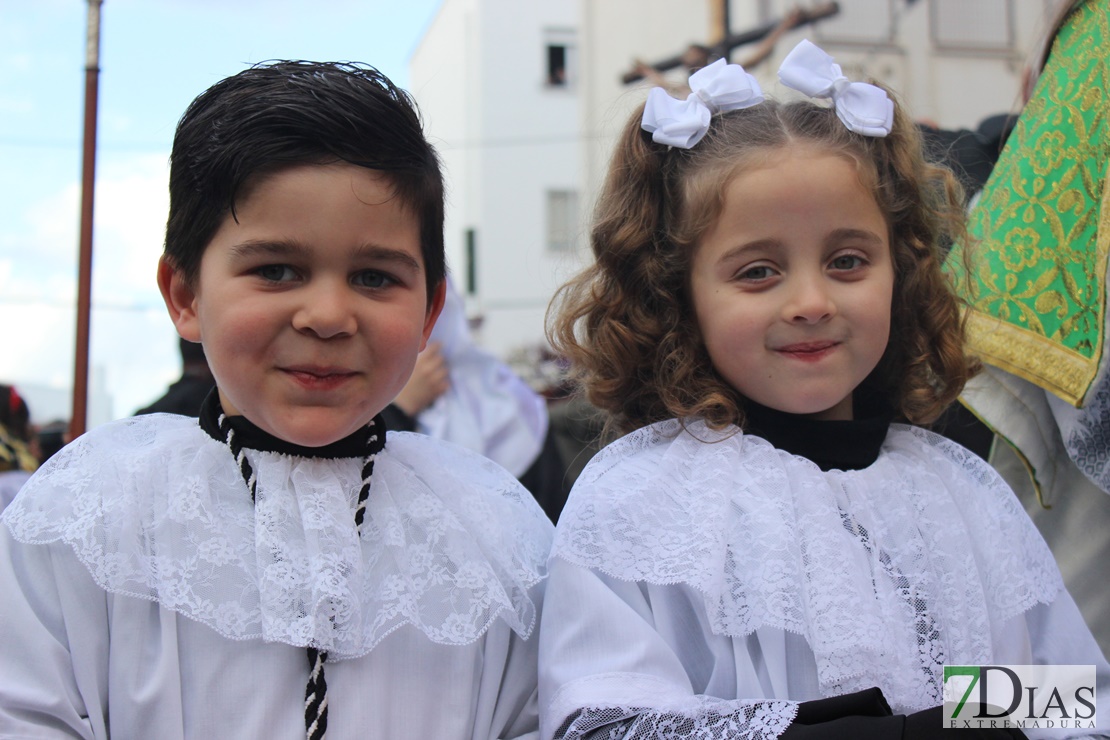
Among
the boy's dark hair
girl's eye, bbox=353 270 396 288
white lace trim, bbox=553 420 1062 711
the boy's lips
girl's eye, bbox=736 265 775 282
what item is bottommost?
white lace trim, bbox=553 420 1062 711

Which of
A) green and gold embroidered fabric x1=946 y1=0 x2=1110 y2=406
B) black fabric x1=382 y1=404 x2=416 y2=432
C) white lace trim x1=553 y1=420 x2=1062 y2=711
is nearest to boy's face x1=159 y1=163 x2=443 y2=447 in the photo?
white lace trim x1=553 y1=420 x2=1062 y2=711

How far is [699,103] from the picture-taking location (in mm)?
2012

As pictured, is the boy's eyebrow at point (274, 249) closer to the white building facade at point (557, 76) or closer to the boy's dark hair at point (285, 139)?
the boy's dark hair at point (285, 139)

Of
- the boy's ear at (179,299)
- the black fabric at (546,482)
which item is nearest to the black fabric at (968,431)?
the boy's ear at (179,299)

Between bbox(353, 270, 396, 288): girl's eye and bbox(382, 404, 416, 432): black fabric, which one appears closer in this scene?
bbox(353, 270, 396, 288): girl's eye

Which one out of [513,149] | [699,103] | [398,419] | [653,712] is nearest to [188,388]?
[398,419]

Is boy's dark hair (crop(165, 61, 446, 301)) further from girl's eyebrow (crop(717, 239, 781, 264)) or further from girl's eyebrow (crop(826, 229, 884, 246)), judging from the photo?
girl's eyebrow (crop(826, 229, 884, 246))

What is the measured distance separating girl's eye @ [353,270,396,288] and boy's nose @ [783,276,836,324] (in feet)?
2.14

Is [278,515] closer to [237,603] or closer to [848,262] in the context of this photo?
[237,603]

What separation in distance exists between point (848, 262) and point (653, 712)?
0.84 meters

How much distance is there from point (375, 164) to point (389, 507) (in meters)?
0.55

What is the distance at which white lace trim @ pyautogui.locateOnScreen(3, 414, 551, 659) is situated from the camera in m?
1.56

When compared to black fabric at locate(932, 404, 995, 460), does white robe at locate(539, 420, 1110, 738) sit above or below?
above

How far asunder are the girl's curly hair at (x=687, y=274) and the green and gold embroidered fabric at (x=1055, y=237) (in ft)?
0.42
